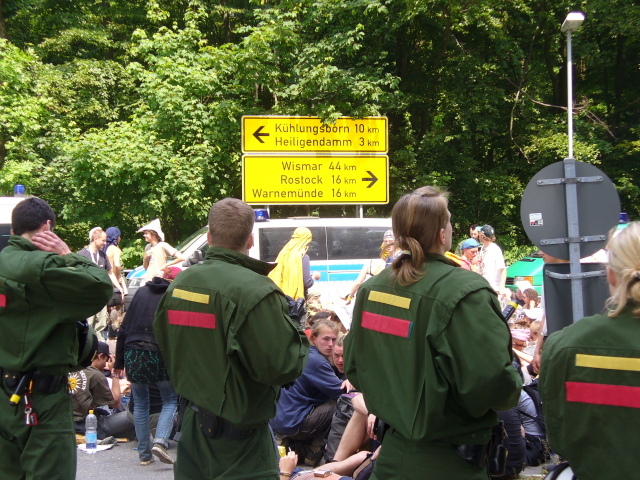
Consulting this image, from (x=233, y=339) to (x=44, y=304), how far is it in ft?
4.23

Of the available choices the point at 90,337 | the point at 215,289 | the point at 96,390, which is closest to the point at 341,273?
the point at 96,390

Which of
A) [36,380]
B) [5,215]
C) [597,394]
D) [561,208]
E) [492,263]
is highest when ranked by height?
[5,215]

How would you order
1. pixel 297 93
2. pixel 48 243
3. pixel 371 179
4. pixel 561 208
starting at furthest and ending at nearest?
pixel 297 93
pixel 371 179
pixel 561 208
pixel 48 243

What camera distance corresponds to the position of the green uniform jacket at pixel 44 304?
13.6ft

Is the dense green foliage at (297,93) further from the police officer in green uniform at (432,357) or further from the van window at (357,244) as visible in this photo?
the police officer in green uniform at (432,357)

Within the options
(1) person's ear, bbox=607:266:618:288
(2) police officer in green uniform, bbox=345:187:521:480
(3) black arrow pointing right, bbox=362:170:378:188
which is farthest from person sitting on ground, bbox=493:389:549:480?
(3) black arrow pointing right, bbox=362:170:378:188

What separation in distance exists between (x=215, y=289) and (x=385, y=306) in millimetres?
919

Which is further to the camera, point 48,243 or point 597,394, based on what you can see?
point 48,243

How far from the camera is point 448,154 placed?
Answer: 2106 centimetres

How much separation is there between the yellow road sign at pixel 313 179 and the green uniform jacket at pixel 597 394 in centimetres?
1205

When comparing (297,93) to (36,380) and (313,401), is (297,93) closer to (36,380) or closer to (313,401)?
(313,401)

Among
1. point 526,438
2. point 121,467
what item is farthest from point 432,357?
point 121,467

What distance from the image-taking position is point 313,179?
14.7 metres

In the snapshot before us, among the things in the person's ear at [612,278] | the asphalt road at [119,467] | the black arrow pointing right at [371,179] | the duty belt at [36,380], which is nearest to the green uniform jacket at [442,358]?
the person's ear at [612,278]
